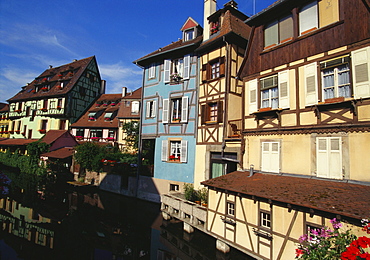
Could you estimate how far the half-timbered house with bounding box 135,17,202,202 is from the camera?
15.1m

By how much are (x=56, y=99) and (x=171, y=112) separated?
23001 millimetres

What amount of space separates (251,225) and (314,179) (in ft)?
8.75

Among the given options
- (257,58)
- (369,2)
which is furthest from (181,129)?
(369,2)

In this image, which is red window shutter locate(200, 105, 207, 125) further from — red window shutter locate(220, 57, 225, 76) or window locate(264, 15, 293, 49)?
window locate(264, 15, 293, 49)

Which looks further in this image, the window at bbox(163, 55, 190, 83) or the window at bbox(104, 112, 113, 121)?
the window at bbox(104, 112, 113, 121)

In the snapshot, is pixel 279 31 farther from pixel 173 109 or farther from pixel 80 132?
pixel 80 132

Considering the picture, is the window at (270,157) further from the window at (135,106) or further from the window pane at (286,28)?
the window at (135,106)

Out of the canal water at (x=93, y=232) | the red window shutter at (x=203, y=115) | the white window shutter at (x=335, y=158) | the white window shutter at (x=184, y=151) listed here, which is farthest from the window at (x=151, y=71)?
the white window shutter at (x=335, y=158)

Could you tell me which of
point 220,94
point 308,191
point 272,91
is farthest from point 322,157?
point 220,94

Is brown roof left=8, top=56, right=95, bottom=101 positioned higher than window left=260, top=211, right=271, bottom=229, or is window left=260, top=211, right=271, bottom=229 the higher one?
brown roof left=8, top=56, right=95, bottom=101

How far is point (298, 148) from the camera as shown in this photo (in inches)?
342

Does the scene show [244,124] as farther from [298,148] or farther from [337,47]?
[337,47]

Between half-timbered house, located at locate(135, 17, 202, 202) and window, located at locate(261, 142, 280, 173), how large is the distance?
555 cm

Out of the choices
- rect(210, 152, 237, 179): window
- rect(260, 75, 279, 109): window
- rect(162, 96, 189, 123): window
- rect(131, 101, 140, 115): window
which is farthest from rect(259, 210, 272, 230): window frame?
rect(131, 101, 140, 115): window
